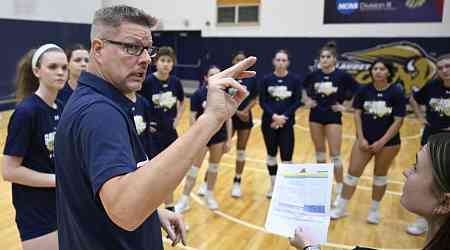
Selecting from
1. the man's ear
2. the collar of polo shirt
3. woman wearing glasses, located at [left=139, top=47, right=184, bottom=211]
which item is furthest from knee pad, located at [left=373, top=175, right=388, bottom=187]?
the man's ear

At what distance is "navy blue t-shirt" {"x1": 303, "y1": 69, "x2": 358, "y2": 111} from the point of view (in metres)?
5.28

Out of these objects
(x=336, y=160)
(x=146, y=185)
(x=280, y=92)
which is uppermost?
(x=146, y=185)

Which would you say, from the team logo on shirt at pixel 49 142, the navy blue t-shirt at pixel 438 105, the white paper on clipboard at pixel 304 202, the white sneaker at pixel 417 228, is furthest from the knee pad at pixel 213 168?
the white paper on clipboard at pixel 304 202

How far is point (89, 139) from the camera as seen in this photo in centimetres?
110

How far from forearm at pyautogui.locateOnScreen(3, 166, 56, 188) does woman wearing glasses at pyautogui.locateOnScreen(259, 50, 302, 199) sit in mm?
3442

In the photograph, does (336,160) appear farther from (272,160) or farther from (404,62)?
(404,62)

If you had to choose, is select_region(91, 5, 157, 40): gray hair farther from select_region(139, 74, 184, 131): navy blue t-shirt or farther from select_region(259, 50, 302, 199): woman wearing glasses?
select_region(259, 50, 302, 199): woman wearing glasses

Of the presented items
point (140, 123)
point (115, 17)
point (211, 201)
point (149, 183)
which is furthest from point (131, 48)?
point (211, 201)

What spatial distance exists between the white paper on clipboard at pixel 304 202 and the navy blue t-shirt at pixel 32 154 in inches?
55.2

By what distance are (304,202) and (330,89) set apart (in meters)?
3.63

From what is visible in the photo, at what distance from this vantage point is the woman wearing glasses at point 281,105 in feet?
17.3

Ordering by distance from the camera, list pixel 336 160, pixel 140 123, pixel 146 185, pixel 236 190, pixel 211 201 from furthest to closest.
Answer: pixel 236 190, pixel 336 160, pixel 211 201, pixel 140 123, pixel 146 185

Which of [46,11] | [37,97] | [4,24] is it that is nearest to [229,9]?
[46,11]

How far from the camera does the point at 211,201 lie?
5117mm
